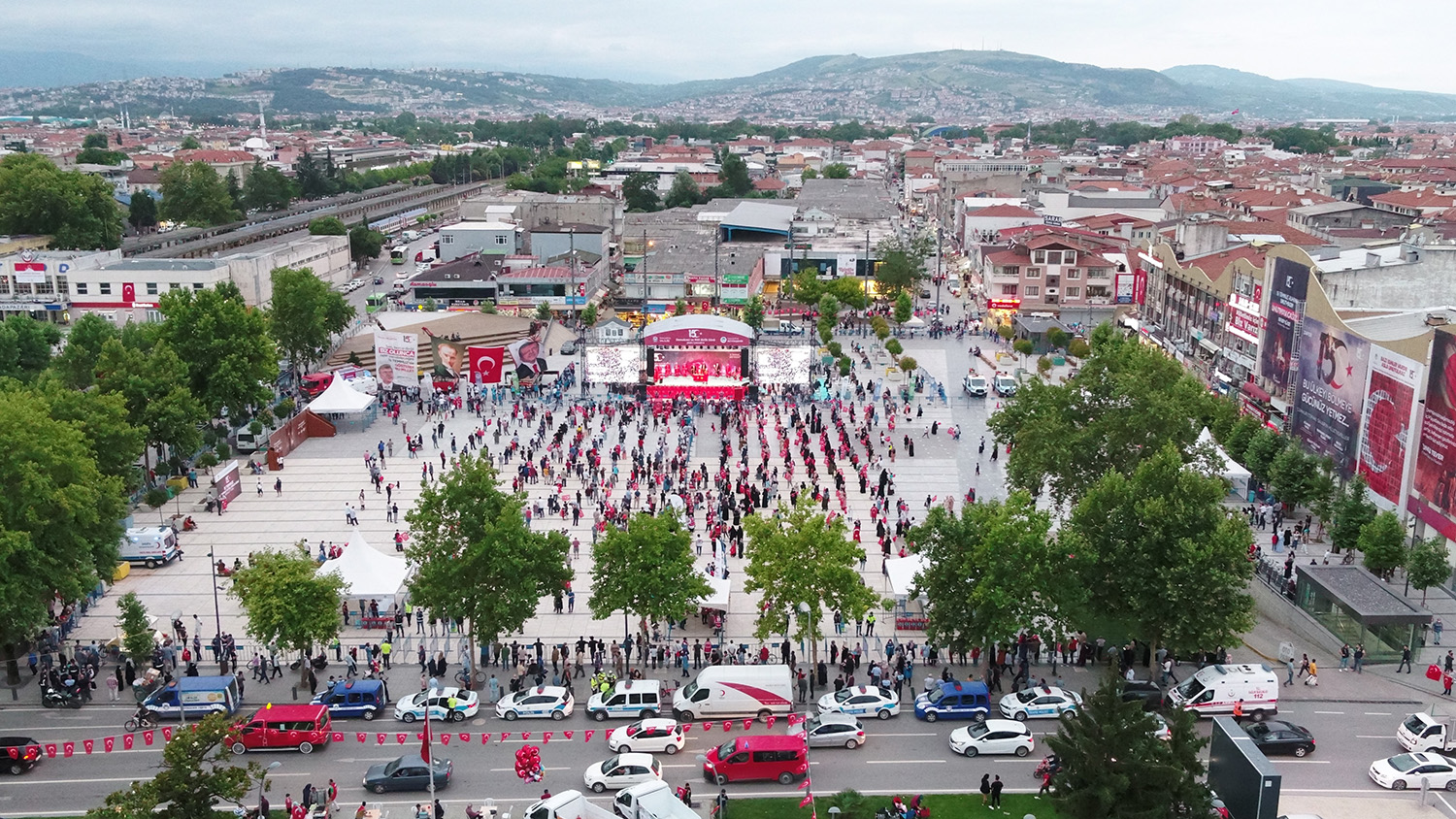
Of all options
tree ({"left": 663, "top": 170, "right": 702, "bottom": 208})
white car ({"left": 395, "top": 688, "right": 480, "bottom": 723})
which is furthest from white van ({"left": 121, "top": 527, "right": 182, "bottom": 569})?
tree ({"left": 663, "top": 170, "right": 702, "bottom": 208})

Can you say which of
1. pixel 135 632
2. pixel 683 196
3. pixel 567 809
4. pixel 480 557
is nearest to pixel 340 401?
pixel 135 632

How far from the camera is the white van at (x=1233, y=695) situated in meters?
22.1

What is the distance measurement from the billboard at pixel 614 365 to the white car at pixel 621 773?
29141mm

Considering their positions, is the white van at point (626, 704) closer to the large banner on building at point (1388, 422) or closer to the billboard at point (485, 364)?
the large banner on building at point (1388, 422)

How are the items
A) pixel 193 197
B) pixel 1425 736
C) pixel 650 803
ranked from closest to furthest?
pixel 650 803, pixel 1425 736, pixel 193 197

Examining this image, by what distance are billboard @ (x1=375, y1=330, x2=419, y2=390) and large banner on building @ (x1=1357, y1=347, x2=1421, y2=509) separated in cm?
3371

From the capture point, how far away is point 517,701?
22.4m

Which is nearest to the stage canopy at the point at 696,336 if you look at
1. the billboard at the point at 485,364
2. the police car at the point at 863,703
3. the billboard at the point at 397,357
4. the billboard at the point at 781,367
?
the billboard at the point at 781,367

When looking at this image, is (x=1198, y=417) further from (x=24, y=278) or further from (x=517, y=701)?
(x=24, y=278)

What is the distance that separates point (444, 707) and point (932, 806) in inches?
377

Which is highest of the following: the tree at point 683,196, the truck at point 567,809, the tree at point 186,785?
the tree at point 683,196

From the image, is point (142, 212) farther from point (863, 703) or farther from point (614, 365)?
point (863, 703)

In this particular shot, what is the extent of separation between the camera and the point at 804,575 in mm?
23078

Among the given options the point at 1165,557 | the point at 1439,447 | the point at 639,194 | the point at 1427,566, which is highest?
the point at 639,194
